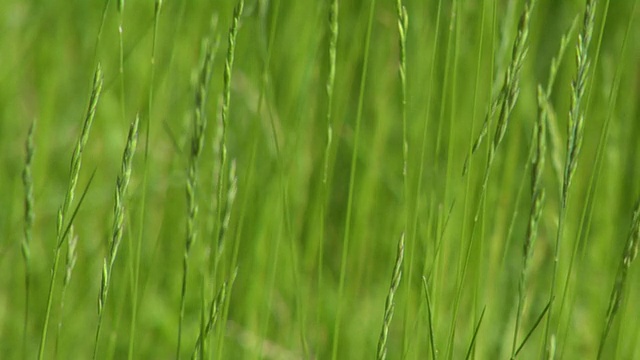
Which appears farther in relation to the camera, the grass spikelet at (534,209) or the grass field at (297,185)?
the grass field at (297,185)

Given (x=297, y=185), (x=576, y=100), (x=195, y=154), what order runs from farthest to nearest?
(x=297, y=185)
(x=195, y=154)
(x=576, y=100)

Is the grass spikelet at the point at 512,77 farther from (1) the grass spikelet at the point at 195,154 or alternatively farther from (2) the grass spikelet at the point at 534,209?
(1) the grass spikelet at the point at 195,154

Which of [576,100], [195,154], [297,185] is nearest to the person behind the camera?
[576,100]

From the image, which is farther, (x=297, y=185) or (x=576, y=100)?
(x=297, y=185)

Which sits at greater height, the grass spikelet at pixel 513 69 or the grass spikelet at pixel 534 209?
the grass spikelet at pixel 513 69

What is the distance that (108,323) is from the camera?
Answer: 2.06 metres

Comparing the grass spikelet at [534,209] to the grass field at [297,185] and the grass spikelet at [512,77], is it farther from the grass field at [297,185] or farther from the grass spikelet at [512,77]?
the grass field at [297,185]

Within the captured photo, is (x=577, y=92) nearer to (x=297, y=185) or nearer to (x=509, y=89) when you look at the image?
(x=509, y=89)

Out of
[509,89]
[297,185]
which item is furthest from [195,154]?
[297,185]

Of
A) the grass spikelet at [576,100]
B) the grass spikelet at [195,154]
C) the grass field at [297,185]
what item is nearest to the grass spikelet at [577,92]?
the grass spikelet at [576,100]

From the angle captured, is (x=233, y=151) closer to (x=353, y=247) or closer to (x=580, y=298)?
(x=353, y=247)

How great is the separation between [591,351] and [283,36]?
3.73ft

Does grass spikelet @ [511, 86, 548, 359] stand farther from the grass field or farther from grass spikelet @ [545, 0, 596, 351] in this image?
the grass field

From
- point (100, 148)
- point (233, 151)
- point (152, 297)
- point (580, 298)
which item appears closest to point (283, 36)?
point (233, 151)
